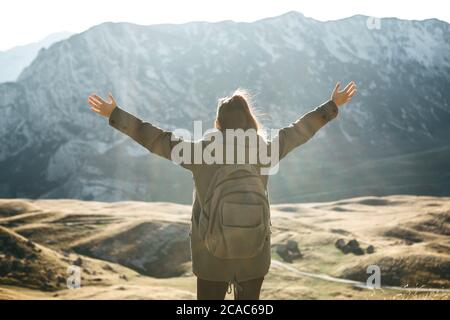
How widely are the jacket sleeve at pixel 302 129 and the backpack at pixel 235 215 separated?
89 centimetres

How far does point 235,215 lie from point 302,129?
1844 mm

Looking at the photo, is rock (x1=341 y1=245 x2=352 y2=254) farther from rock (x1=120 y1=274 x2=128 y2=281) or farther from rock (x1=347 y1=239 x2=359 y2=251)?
rock (x1=120 y1=274 x2=128 y2=281)

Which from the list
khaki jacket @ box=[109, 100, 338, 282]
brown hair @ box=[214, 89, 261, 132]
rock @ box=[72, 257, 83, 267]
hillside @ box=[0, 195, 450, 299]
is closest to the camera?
khaki jacket @ box=[109, 100, 338, 282]

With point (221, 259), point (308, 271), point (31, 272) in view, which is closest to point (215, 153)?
point (221, 259)

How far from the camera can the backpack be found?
6109 millimetres

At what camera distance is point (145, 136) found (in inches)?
261

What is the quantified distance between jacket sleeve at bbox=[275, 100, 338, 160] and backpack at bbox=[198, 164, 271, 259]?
89 cm

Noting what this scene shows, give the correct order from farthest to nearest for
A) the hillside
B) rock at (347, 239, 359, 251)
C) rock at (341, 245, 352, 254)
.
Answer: rock at (347, 239, 359, 251) < rock at (341, 245, 352, 254) < the hillside

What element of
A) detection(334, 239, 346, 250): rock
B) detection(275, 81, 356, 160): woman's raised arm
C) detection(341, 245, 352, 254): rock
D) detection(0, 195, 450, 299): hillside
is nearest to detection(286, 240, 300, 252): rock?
detection(0, 195, 450, 299): hillside

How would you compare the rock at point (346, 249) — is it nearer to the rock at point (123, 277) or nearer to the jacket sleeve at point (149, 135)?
the rock at point (123, 277)

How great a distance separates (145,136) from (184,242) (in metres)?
81.6

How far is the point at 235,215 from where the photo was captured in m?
6.11
